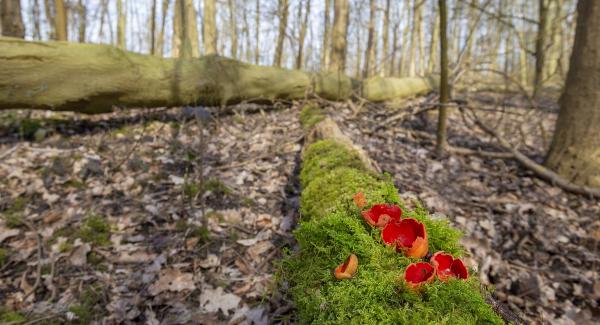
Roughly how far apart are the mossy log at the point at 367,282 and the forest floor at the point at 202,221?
455 millimetres

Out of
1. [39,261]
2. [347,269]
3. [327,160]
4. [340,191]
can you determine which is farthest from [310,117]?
[347,269]

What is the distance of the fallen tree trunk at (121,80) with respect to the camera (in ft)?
13.4

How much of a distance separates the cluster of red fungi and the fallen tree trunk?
3.27m

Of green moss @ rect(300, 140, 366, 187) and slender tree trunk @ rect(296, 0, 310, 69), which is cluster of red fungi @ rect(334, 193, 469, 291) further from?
slender tree trunk @ rect(296, 0, 310, 69)

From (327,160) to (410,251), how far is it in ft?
5.49

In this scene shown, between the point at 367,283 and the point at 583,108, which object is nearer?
the point at 367,283

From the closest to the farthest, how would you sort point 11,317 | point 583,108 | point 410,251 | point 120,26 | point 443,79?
point 410,251
point 11,317
point 583,108
point 443,79
point 120,26

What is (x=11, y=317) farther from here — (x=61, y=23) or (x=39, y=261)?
(x=61, y=23)

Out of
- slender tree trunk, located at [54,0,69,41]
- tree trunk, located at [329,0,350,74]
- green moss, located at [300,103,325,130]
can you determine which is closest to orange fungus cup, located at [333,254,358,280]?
green moss, located at [300,103,325,130]

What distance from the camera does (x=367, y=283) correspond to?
144 cm

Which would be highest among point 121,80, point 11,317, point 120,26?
point 120,26

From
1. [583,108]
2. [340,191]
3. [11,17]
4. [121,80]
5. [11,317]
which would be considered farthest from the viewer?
[11,17]

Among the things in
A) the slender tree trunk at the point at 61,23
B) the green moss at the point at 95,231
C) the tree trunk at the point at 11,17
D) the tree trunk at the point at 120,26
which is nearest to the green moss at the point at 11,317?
the green moss at the point at 95,231

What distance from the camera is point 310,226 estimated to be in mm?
1905
